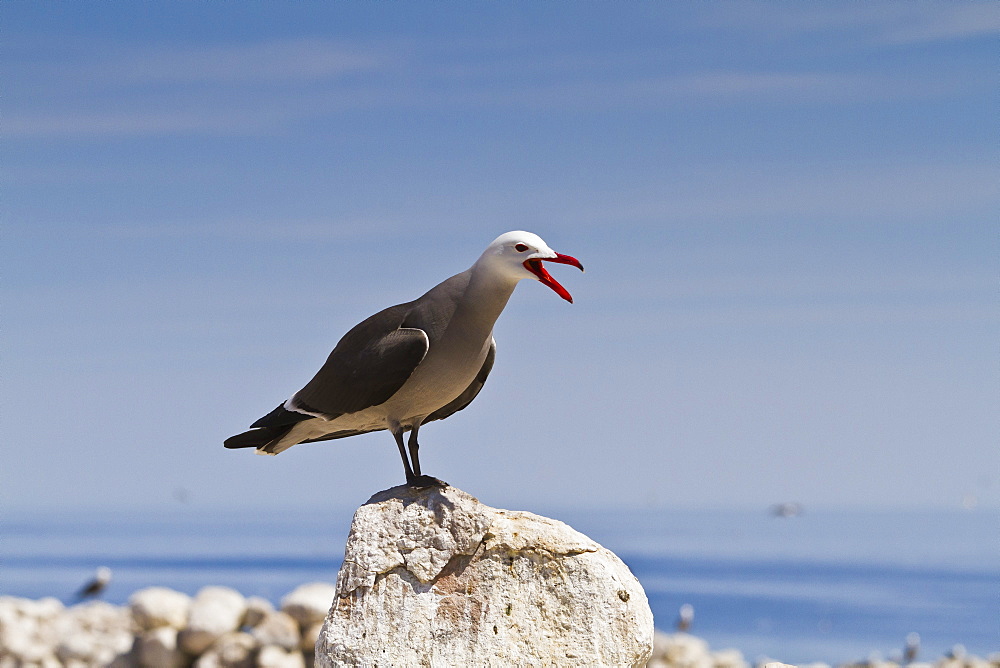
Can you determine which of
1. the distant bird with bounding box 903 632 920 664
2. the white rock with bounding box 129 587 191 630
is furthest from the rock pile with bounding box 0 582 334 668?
the distant bird with bounding box 903 632 920 664

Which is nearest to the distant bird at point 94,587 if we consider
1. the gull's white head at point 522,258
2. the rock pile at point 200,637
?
the rock pile at point 200,637

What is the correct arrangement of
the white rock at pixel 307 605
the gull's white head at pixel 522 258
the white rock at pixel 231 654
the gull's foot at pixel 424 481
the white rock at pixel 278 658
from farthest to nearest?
the white rock at pixel 307 605 → the white rock at pixel 231 654 → the white rock at pixel 278 658 → the gull's foot at pixel 424 481 → the gull's white head at pixel 522 258

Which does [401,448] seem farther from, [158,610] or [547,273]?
[158,610]

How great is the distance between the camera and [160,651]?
14938mm

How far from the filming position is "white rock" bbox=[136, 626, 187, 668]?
586 inches

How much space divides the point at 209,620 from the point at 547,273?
9.97 metres

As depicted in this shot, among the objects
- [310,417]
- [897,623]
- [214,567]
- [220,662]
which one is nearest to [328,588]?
[220,662]

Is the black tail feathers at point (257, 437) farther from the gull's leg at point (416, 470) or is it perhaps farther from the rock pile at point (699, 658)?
the rock pile at point (699, 658)

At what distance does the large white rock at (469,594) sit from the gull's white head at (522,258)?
1.42m

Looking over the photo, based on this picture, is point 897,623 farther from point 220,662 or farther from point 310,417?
point 310,417

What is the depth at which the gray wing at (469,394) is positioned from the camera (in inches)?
291

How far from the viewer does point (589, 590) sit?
707 cm

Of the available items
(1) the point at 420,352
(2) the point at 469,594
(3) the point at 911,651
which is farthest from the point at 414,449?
(3) the point at 911,651

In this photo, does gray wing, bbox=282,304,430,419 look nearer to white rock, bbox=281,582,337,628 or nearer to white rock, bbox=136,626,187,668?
white rock, bbox=281,582,337,628
